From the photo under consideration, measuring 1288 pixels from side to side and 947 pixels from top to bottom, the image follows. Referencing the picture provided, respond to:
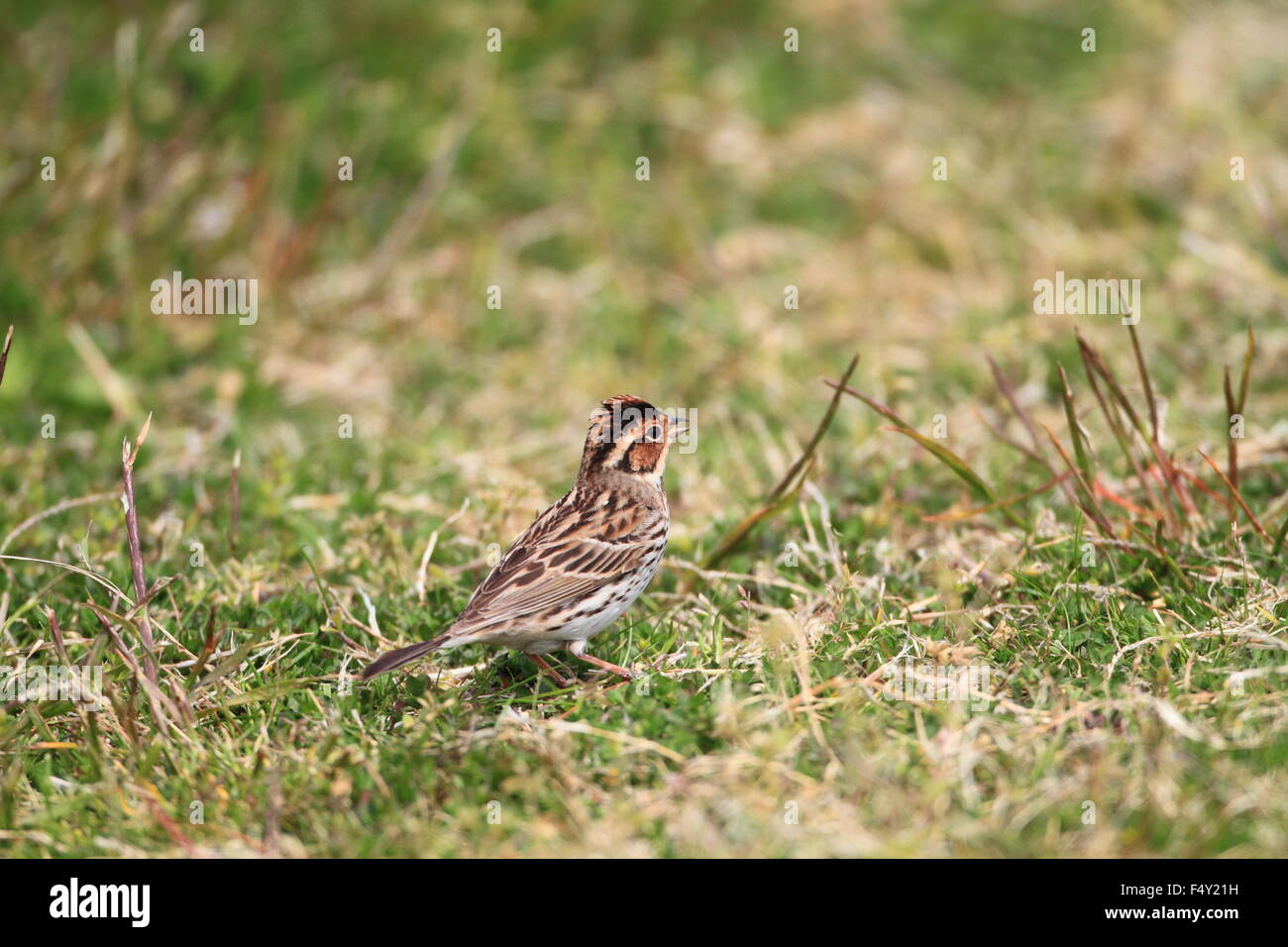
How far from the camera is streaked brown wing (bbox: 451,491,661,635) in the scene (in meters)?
→ 5.01

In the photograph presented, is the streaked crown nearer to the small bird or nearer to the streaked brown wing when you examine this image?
the small bird

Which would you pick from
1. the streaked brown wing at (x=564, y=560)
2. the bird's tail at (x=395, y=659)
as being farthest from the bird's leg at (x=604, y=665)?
the bird's tail at (x=395, y=659)

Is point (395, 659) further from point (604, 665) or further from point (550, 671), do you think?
point (604, 665)

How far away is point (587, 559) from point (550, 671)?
444 millimetres

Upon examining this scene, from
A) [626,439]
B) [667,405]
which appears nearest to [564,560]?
[626,439]

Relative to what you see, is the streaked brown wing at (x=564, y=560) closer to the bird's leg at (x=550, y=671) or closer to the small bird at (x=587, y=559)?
the small bird at (x=587, y=559)

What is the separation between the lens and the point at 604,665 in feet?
16.9

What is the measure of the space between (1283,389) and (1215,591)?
243 centimetres

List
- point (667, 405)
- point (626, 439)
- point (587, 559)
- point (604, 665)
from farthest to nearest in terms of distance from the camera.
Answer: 1. point (667, 405)
2. point (626, 439)
3. point (587, 559)
4. point (604, 665)

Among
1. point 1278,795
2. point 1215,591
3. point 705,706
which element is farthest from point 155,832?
point 1215,591

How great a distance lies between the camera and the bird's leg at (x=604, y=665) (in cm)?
509

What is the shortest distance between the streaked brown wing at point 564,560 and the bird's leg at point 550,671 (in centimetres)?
32

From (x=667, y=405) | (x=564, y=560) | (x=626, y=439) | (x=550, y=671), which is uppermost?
(x=667, y=405)

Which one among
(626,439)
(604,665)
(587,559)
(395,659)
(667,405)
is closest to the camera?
(395,659)
